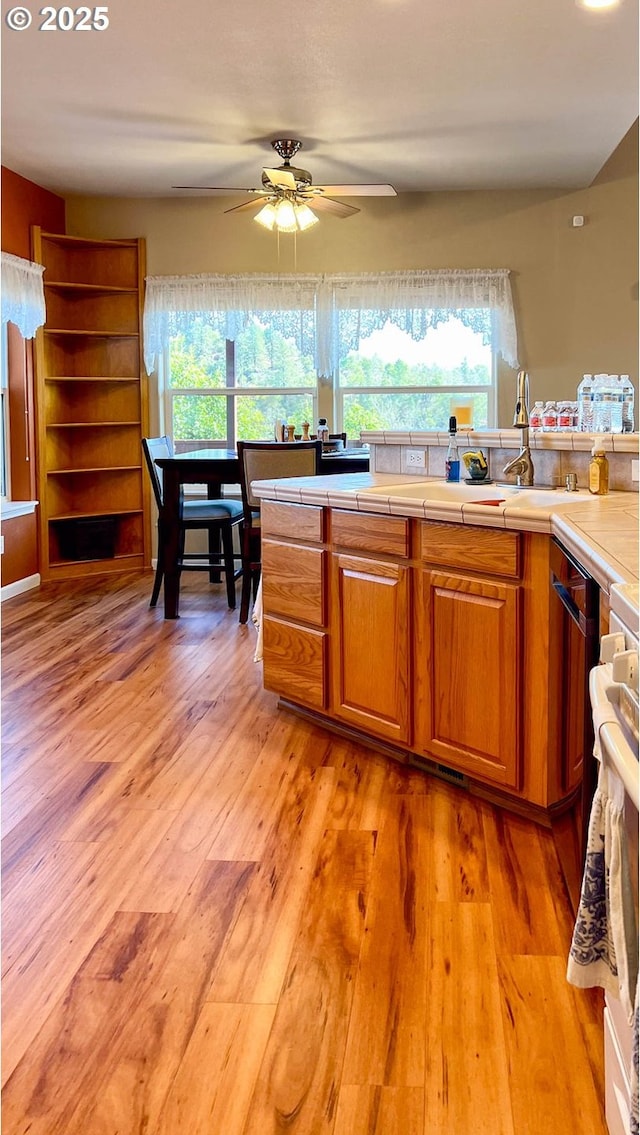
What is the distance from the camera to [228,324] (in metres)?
6.58

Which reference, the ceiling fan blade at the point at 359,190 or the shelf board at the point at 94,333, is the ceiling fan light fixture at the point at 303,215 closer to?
the ceiling fan blade at the point at 359,190

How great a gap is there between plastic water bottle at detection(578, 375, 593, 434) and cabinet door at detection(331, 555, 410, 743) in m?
0.87

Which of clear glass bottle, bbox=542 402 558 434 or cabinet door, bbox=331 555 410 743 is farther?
clear glass bottle, bbox=542 402 558 434

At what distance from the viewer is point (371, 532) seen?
2865 millimetres

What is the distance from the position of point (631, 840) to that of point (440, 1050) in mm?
765

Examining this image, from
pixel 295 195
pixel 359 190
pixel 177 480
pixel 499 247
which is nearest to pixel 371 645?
pixel 177 480

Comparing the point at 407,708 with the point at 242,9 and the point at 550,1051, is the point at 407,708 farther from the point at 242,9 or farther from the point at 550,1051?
the point at 242,9

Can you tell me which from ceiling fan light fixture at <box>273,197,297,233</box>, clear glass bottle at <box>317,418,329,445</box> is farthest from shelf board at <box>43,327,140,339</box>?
ceiling fan light fixture at <box>273,197,297,233</box>

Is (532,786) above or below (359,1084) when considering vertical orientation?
above

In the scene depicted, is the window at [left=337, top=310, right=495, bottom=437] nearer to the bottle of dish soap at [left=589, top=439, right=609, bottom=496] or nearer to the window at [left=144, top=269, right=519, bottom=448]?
the window at [left=144, top=269, right=519, bottom=448]

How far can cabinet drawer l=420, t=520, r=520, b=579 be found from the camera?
2408 millimetres

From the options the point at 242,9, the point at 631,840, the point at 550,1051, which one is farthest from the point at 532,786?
the point at 242,9

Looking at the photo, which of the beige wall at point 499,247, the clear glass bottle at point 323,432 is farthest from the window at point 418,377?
the clear glass bottle at point 323,432

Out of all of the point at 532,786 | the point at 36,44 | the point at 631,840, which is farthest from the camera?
the point at 36,44
